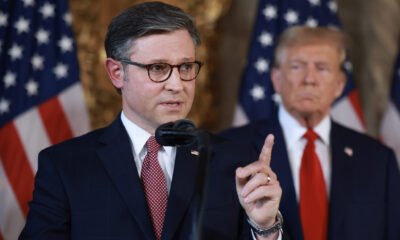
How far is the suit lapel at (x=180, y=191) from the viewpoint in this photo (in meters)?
2.22

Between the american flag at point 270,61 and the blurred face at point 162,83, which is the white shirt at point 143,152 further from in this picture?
the american flag at point 270,61

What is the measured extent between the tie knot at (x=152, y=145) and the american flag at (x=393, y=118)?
229 cm

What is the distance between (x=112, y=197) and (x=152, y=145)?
215 mm

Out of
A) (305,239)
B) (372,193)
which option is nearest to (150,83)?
(305,239)

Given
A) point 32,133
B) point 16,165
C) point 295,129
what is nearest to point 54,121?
point 32,133

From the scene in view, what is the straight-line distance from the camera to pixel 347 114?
4.38 meters

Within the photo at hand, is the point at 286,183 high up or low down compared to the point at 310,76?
down

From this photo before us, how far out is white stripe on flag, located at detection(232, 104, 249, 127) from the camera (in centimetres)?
435

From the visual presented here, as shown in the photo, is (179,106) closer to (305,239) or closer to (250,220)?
(250,220)

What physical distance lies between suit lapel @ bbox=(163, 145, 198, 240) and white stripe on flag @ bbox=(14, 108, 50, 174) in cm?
154

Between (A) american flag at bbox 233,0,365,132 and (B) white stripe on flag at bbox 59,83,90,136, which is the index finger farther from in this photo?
(A) american flag at bbox 233,0,365,132

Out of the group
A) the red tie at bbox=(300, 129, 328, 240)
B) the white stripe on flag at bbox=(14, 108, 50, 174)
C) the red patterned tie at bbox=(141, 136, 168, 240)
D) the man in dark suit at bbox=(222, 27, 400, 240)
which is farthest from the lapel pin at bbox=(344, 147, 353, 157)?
the white stripe on flag at bbox=(14, 108, 50, 174)

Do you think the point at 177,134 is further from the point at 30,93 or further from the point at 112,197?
the point at 30,93

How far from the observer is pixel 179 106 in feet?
7.52
